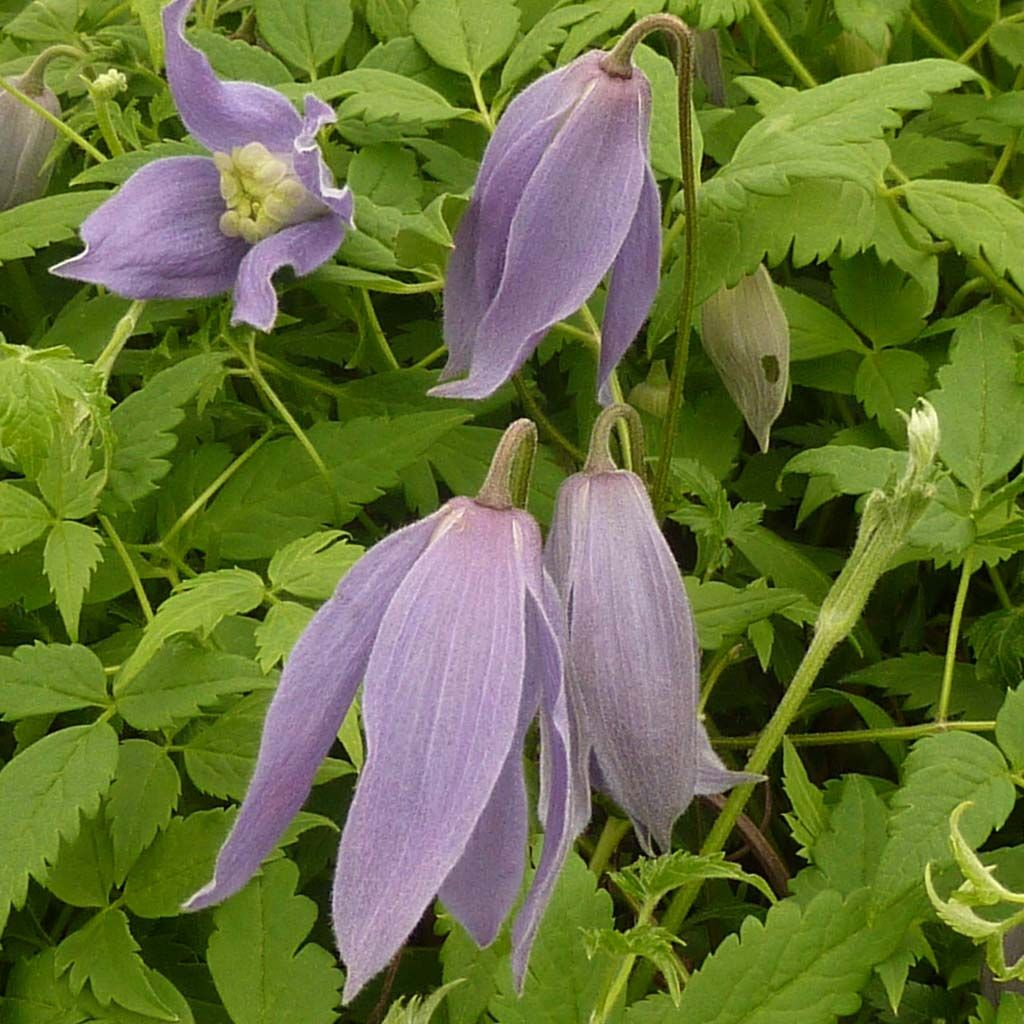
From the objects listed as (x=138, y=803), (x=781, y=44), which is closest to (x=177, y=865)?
(x=138, y=803)

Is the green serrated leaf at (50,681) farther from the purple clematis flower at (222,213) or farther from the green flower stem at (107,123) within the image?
the green flower stem at (107,123)

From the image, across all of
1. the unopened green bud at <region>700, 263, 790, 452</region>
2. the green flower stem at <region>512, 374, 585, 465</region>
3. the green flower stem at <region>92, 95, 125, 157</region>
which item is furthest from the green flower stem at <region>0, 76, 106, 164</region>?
the unopened green bud at <region>700, 263, 790, 452</region>

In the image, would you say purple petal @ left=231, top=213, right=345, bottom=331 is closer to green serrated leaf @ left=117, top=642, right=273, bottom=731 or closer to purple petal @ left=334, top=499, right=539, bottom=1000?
green serrated leaf @ left=117, top=642, right=273, bottom=731

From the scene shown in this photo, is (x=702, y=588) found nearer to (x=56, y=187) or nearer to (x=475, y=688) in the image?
(x=475, y=688)

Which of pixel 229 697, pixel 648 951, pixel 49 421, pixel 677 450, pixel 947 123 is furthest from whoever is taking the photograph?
pixel 947 123

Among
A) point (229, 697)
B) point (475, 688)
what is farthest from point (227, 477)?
point (475, 688)

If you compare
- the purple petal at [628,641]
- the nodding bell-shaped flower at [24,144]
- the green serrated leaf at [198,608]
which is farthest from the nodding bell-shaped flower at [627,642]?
the nodding bell-shaped flower at [24,144]

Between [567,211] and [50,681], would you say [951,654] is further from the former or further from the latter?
[50,681]
